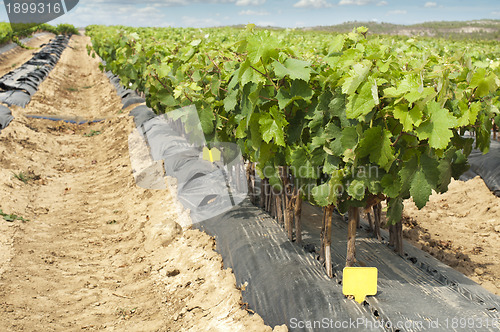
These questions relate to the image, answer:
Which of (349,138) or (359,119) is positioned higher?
(359,119)

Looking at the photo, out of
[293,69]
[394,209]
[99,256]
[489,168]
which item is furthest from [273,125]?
[489,168]

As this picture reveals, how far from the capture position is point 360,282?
291 cm

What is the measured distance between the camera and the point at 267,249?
373 centimetres

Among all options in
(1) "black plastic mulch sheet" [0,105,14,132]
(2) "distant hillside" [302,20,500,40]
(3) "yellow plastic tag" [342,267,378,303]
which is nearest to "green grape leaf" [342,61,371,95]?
(3) "yellow plastic tag" [342,267,378,303]

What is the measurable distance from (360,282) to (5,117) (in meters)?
8.62

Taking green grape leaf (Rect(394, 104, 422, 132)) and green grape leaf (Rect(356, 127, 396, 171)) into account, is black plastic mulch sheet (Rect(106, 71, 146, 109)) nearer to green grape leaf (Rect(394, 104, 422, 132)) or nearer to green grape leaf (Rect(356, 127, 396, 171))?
green grape leaf (Rect(356, 127, 396, 171))

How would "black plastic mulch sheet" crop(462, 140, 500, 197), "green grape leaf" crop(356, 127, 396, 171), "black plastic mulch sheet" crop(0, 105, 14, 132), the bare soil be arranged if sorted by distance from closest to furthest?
1. "green grape leaf" crop(356, 127, 396, 171)
2. the bare soil
3. "black plastic mulch sheet" crop(462, 140, 500, 197)
4. "black plastic mulch sheet" crop(0, 105, 14, 132)

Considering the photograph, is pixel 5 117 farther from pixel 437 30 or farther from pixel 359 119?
pixel 437 30

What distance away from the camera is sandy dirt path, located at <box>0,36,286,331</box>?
3.54 meters

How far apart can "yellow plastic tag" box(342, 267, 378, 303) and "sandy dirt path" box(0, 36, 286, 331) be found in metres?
0.69

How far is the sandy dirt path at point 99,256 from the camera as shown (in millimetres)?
3541

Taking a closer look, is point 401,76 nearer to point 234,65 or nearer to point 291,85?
point 291,85

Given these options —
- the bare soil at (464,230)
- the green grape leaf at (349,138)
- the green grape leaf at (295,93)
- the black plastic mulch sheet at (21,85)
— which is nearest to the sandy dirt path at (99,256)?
the green grape leaf at (349,138)

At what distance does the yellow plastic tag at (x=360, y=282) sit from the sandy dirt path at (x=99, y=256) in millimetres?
692
